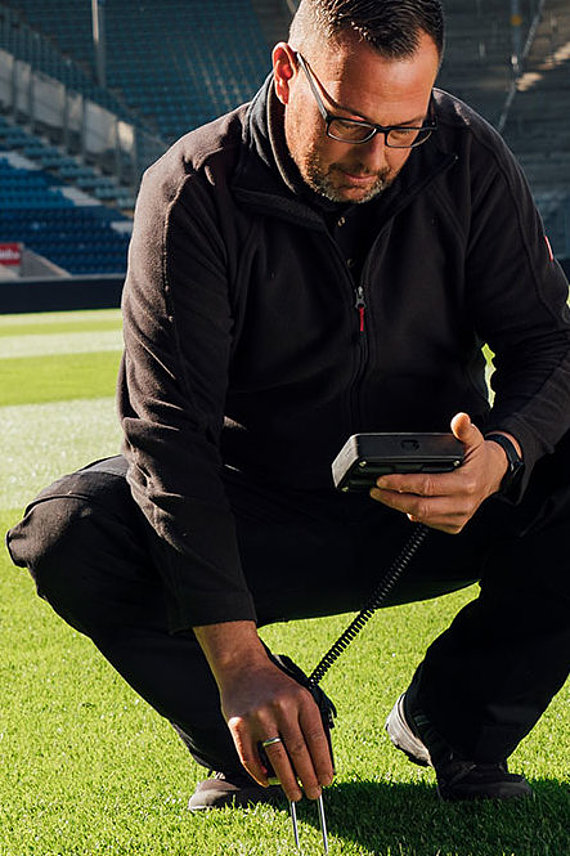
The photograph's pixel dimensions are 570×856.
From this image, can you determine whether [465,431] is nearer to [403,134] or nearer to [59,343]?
[403,134]

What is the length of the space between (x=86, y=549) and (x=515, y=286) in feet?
2.62

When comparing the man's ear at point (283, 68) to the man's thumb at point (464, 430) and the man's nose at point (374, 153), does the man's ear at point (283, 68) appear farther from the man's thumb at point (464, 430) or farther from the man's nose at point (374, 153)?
the man's thumb at point (464, 430)

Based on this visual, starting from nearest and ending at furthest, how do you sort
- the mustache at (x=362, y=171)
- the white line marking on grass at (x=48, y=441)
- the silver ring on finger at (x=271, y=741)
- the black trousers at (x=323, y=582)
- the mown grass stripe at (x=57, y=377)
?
1. the silver ring on finger at (x=271, y=741)
2. the mustache at (x=362, y=171)
3. the black trousers at (x=323, y=582)
4. the white line marking on grass at (x=48, y=441)
5. the mown grass stripe at (x=57, y=377)

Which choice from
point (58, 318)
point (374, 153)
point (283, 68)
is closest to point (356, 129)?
point (374, 153)

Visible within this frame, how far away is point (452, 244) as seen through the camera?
2.05 meters

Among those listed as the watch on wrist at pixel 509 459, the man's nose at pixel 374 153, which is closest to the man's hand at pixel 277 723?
the watch on wrist at pixel 509 459

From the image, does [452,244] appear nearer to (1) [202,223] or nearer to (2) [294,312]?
(2) [294,312]

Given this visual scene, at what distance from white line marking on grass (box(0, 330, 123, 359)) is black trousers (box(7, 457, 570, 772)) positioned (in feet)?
31.1

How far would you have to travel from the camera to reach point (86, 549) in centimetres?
193

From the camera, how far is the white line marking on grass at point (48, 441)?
5.22 m

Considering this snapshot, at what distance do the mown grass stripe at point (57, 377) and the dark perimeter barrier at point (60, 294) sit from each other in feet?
29.9

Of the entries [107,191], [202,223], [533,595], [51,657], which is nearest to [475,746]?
[533,595]

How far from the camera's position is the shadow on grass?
71.1 inches

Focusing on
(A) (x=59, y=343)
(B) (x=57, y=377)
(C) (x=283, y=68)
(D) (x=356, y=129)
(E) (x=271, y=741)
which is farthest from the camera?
(A) (x=59, y=343)
